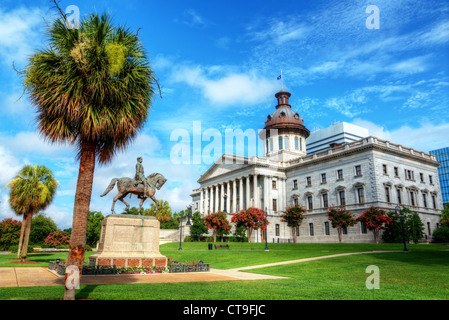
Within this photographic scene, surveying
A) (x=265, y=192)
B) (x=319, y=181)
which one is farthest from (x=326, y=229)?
(x=265, y=192)

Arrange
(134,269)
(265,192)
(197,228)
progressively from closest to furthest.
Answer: (134,269) → (197,228) → (265,192)

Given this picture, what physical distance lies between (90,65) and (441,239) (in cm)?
5855

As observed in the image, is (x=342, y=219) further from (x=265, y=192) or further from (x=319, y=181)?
(x=265, y=192)

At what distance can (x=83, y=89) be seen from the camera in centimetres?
1021

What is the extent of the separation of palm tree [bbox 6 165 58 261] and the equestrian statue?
1463cm

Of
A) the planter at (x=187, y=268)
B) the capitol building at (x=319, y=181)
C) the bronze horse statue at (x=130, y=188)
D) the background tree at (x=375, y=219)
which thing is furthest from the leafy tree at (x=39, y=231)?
the background tree at (x=375, y=219)

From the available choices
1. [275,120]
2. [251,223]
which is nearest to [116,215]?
[251,223]

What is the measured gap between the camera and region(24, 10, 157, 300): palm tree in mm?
9938

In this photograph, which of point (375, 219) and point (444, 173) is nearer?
point (375, 219)

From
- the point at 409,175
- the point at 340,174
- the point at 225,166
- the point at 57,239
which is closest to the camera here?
the point at 57,239

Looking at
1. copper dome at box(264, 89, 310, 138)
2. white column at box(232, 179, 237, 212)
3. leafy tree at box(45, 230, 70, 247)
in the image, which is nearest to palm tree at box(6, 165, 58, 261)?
leafy tree at box(45, 230, 70, 247)

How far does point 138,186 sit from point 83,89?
10.8 meters

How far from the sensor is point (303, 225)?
216 feet

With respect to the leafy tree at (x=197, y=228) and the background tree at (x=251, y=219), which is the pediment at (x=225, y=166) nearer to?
the background tree at (x=251, y=219)
